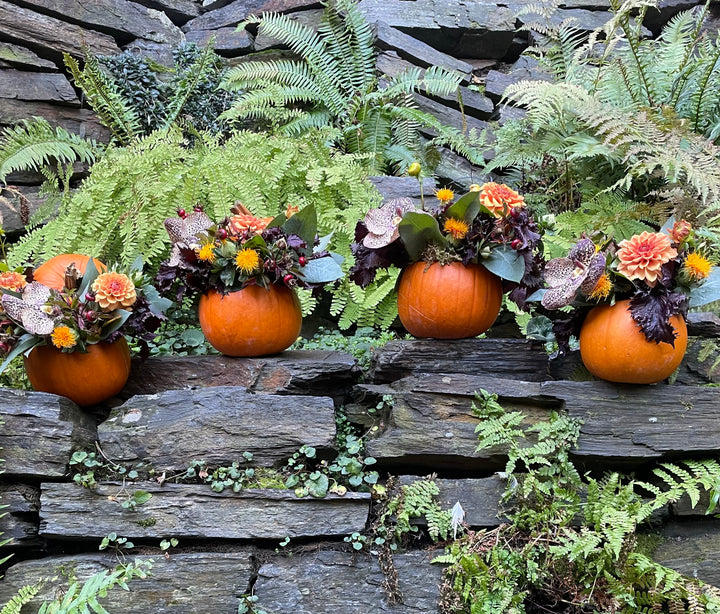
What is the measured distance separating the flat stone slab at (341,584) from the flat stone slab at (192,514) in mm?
97

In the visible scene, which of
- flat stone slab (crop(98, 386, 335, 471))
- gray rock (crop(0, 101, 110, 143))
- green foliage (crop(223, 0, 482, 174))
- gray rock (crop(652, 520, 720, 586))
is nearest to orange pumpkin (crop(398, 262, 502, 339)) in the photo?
flat stone slab (crop(98, 386, 335, 471))

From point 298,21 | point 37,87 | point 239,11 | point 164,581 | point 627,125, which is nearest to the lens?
point 164,581

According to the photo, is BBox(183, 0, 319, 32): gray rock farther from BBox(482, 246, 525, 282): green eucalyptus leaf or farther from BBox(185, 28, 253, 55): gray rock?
BBox(482, 246, 525, 282): green eucalyptus leaf

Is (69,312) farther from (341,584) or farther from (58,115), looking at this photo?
(58,115)

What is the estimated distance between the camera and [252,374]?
7.88ft

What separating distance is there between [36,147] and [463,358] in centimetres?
319

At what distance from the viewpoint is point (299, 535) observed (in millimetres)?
2041

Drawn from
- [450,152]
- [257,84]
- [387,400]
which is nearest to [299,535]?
[387,400]

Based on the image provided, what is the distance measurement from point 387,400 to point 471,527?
546mm

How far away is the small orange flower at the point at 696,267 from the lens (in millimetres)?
2156

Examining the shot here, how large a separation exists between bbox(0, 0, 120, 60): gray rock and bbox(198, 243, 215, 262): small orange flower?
352 centimetres

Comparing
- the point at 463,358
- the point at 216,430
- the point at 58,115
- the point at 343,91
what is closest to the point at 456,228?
the point at 463,358

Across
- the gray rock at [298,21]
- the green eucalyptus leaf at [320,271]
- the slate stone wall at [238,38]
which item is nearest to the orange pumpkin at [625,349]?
the green eucalyptus leaf at [320,271]

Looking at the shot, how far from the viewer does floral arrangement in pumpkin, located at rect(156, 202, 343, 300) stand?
232 centimetres
